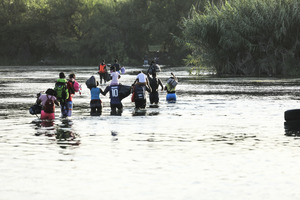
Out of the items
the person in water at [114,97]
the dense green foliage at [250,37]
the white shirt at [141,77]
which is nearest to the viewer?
the person in water at [114,97]

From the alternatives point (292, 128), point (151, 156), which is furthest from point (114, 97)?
point (151, 156)

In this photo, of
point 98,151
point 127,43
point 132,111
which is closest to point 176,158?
point 98,151

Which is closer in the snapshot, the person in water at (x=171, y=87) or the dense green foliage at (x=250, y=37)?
the person in water at (x=171, y=87)

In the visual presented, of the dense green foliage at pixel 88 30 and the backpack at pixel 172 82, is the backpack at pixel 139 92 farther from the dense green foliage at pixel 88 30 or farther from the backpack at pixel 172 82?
the dense green foliage at pixel 88 30

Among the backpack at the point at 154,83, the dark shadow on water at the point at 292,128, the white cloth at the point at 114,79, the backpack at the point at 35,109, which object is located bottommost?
the dark shadow on water at the point at 292,128

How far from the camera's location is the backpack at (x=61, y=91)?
1973cm

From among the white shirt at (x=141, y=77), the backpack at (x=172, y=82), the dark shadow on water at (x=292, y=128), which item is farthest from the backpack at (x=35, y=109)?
the backpack at (x=172, y=82)

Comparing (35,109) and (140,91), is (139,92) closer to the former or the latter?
(140,91)

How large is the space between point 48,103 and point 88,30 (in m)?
97.0

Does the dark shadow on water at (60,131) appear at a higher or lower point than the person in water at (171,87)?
lower

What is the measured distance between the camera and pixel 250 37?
55.2 metres

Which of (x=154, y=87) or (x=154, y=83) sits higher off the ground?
(x=154, y=83)

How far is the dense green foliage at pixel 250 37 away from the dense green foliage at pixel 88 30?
5039 centimetres

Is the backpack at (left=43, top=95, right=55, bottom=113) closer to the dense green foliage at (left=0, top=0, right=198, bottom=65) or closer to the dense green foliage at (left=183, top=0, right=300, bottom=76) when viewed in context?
the dense green foliage at (left=183, top=0, right=300, bottom=76)
